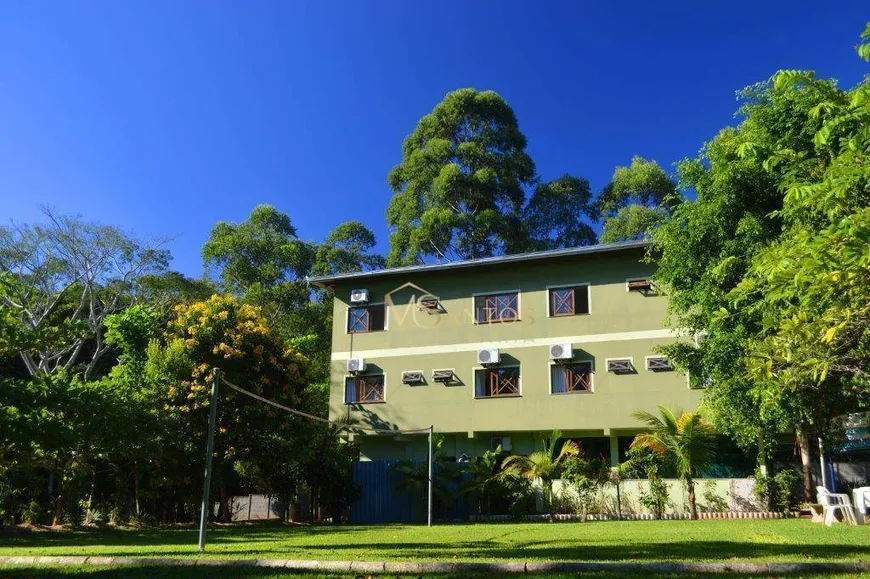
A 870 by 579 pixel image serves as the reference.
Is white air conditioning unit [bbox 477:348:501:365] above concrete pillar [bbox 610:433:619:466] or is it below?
above

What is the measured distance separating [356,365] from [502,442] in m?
5.91

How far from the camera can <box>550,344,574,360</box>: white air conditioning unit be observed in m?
23.5

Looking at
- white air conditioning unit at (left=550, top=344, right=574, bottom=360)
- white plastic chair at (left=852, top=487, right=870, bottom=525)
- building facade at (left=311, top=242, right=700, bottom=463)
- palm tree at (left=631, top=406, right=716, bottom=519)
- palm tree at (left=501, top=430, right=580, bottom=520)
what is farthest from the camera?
white air conditioning unit at (left=550, top=344, right=574, bottom=360)

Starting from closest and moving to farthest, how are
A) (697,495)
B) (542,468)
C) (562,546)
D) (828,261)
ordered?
(828,261)
(562,546)
(697,495)
(542,468)

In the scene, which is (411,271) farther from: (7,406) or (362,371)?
(7,406)

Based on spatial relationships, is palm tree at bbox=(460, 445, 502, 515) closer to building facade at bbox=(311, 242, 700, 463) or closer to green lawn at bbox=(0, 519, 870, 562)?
building facade at bbox=(311, 242, 700, 463)

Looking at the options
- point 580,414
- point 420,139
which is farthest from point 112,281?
point 580,414

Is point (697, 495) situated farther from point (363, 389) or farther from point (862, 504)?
point (363, 389)

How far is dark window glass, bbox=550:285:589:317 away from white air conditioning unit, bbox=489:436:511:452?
4.57 metres

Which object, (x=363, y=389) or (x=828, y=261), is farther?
(x=363, y=389)

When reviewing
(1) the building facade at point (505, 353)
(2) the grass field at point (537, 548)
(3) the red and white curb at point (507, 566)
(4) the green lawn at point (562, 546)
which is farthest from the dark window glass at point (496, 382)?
(3) the red and white curb at point (507, 566)

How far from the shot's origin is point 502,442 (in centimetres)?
2480

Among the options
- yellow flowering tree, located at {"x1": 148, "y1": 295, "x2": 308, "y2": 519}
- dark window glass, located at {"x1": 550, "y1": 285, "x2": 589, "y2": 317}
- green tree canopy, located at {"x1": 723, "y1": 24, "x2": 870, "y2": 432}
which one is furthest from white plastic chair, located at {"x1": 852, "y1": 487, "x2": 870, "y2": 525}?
yellow flowering tree, located at {"x1": 148, "y1": 295, "x2": 308, "y2": 519}

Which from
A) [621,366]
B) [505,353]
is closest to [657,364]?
[621,366]
